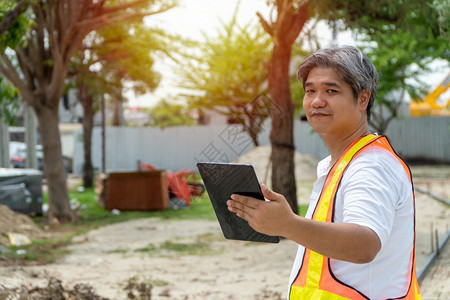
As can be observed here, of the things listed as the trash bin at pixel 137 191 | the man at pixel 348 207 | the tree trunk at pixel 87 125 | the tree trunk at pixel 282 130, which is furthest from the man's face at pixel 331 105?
Answer: the tree trunk at pixel 87 125

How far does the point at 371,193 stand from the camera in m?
1.32

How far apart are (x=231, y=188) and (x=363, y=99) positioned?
0.47 metres

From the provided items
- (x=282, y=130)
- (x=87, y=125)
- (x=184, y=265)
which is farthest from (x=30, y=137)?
(x=184, y=265)

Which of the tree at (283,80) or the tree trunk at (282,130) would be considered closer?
the tree at (283,80)

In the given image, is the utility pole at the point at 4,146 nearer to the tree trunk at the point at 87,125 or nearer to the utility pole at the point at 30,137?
the utility pole at the point at 30,137

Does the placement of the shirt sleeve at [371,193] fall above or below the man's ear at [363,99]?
below

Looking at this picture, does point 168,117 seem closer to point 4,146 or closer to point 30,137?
point 30,137

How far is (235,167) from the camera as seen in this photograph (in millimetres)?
1331

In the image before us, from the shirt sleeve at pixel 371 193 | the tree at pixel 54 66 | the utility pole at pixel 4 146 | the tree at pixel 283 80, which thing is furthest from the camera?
the utility pole at pixel 4 146

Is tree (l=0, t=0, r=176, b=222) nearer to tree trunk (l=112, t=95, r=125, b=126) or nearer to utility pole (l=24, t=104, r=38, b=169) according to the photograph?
utility pole (l=24, t=104, r=38, b=169)

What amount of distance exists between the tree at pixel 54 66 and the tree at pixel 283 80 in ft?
11.8

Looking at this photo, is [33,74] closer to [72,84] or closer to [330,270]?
[72,84]

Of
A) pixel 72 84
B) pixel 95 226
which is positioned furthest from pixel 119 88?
pixel 95 226

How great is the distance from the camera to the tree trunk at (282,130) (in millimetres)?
8750
